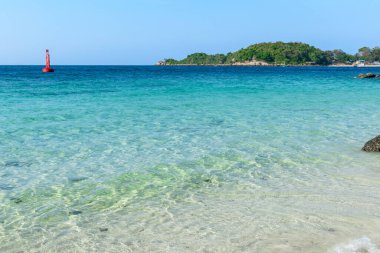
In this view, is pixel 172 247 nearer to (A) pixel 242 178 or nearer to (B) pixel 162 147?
(A) pixel 242 178

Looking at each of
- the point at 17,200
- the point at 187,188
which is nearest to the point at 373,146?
the point at 187,188

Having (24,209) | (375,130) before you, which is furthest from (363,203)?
(375,130)

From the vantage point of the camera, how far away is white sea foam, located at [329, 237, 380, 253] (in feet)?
16.8

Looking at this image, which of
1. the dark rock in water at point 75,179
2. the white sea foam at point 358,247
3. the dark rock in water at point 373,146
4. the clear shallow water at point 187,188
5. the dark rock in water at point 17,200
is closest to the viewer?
the white sea foam at point 358,247

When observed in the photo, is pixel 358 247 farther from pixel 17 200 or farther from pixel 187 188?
pixel 17 200

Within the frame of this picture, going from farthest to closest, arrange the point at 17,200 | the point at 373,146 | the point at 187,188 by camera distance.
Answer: the point at 373,146, the point at 187,188, the point at 17,200

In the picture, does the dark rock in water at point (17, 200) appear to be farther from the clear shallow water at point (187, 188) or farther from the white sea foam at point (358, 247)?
the white sea foam at point (358, 247)

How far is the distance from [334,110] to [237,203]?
15108 mm

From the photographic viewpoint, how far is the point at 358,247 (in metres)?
5.23

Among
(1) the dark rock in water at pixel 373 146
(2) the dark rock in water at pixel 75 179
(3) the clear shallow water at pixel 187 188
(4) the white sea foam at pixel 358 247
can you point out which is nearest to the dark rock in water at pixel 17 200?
(3) the clear shallow water at pixel 187 188

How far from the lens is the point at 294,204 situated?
6.90 metres

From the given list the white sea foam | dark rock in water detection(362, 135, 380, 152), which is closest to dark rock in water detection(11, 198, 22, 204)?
the white sea foam

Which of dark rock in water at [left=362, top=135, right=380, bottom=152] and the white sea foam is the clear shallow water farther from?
dark rock in water at [left=362, top=135, right=380, bottom=152]

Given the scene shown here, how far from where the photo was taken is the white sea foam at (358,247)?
5.12m
